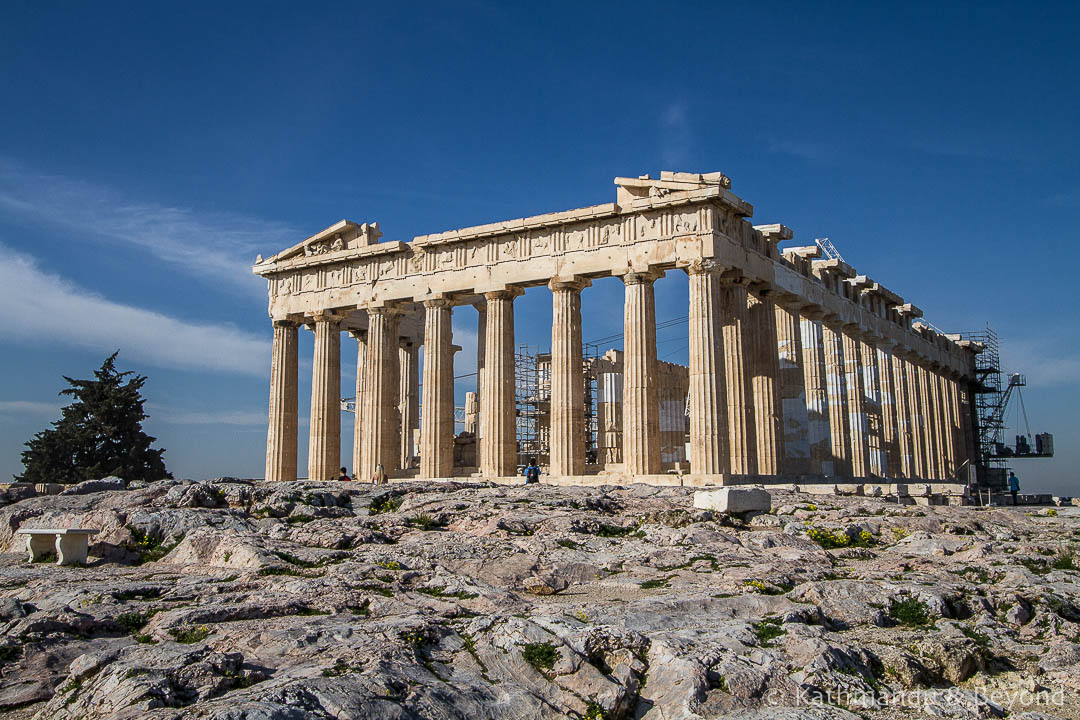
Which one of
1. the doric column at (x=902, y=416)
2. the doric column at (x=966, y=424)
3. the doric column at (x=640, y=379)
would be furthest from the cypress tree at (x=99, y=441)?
the doric column at (x=966, y=424)

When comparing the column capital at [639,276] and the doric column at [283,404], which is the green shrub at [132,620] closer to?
the column capital at [639,276]

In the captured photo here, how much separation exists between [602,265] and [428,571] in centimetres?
1952

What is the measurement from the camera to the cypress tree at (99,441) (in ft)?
154

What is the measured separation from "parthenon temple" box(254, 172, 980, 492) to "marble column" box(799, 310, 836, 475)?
7 centimetres

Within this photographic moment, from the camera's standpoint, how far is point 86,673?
30.7ft

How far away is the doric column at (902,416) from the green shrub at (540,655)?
124ft

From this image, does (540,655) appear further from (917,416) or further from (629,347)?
(917,416)

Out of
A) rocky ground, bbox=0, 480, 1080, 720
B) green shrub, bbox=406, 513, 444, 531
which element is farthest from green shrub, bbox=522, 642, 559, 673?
green shrub, bbox=406, 513, 444, 531

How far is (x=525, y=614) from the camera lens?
11875 millimetres

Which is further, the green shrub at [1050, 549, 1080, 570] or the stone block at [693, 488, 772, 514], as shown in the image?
the stone block at [693, 488, 772, 514]

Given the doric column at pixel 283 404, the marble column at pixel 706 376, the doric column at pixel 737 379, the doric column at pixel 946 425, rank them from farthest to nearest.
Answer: the doric column at pixel 946 425, the doric column at pixel 283 404, the doric column at pixel 737 379, the marble column at pixel 706 376

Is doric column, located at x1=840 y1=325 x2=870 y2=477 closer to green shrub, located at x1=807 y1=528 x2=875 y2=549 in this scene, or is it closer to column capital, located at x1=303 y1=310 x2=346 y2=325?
green shrub, located at x1=807 y1=528 x2=875 y2=549

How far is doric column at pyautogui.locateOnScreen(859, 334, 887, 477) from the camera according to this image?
42.2 meters

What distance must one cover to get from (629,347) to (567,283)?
11.7 feet
